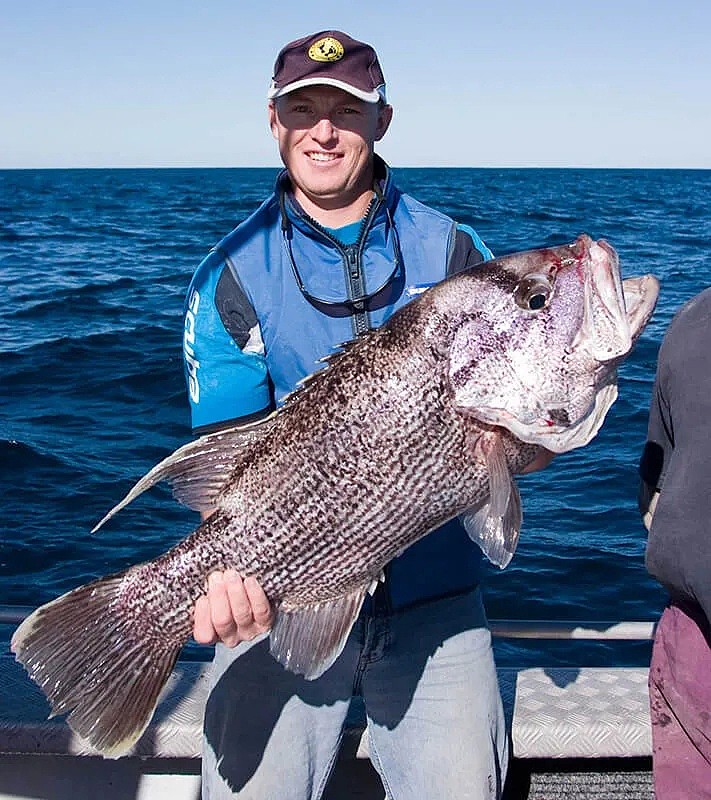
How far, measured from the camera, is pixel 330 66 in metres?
3.37

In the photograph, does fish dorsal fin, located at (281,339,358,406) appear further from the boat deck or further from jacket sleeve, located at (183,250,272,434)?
the boat deck

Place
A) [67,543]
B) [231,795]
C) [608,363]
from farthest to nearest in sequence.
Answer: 1. [67,543]
2. [231,795]
3. [608,363]

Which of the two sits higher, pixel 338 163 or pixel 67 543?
pixel 338 163

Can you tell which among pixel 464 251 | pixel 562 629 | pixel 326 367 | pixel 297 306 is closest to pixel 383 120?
pixel 464 251

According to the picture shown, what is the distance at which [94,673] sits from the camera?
3.02m

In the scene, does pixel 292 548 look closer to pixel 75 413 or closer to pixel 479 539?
pixel 479 539

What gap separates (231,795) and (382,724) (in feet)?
1.89

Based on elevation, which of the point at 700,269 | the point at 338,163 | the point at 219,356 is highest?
the point at 338,163

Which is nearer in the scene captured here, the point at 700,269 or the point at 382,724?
the point at 382,724

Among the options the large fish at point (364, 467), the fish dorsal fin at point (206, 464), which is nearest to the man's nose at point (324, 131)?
the large fish at point (364, 467)

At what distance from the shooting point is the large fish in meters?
2.79

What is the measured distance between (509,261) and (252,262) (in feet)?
3.42

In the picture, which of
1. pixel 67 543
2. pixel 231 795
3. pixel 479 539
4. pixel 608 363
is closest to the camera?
pixel 608 363

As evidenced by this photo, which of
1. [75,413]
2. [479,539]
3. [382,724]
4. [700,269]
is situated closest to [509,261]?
[479,539]
